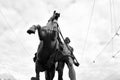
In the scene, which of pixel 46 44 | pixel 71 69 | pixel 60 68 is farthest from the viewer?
pixel 60 68

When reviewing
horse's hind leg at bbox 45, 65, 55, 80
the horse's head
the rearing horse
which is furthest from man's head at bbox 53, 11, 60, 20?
horse's hind leg at bbox 45, 65, 55, 80

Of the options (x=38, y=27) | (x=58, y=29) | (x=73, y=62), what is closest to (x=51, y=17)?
(x=58, y=29)

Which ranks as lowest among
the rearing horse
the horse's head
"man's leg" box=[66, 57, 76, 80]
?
"man's leg" box=[66, 57, 76, 80]

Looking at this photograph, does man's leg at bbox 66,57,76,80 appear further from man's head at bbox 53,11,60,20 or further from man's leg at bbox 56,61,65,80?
man's head at bbox 53,11,60,20

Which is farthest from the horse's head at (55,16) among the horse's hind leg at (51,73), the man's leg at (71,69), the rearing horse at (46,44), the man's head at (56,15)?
the horse's hind leg at (51,73)

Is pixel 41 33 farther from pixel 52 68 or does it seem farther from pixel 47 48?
pixel 52 68

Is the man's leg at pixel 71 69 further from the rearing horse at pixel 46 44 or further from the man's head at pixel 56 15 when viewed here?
the man's head at pixel 56 15

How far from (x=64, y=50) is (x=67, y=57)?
0.28 m

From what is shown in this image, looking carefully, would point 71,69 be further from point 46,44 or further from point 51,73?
point 46,44

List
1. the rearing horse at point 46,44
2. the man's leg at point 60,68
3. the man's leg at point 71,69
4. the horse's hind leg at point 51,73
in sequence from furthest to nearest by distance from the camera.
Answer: the horse's hind leg at point 51,73 → the man's leg at point 60,68 → the man's leg at point 71,69 → the rearing horse at point 46,44

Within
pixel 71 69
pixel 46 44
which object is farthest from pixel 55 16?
pixel 71 69

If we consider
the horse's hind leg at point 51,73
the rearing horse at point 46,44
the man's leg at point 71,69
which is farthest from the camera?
the horse's hind leg at point 51,73

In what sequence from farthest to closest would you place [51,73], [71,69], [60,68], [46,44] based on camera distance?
1. [51,73]
2. [60,68]
3. [71,69]
4. [46,44]

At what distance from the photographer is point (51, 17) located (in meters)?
9.81
